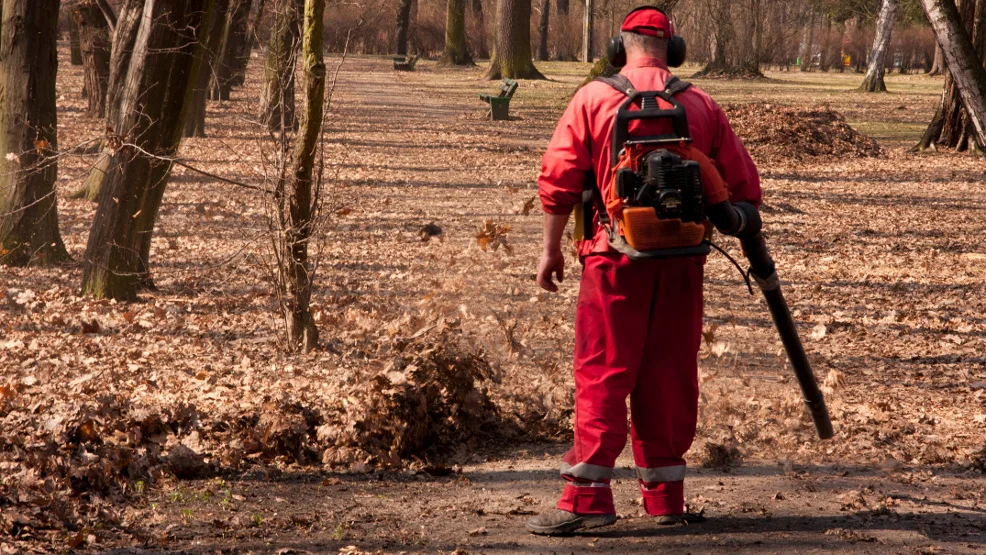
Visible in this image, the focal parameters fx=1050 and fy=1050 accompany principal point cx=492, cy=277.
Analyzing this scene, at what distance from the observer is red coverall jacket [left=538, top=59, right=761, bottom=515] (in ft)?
13.8

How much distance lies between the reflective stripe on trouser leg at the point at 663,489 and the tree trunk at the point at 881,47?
33.7 metres

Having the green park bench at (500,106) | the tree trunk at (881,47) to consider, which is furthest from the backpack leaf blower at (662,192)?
the tree trunk at (881,47)

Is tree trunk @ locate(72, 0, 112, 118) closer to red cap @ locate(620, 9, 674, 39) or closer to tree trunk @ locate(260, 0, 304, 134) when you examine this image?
tree trunk @ locate(260, 0, 304, 134)

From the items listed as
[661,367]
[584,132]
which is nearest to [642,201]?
[584,132]

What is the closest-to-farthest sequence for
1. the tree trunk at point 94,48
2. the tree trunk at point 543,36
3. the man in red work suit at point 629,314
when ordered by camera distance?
the man in red work suit at point 629,314, the tree trunk at point 94,48, the tree trunk at point 543,36

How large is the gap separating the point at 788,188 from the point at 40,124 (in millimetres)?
9867

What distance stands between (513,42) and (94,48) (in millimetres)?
19251

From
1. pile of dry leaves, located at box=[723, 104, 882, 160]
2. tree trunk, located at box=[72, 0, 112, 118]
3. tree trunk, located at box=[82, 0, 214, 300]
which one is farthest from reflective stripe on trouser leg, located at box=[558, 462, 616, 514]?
tree trunk, located at box=[72, 0, 112, 118]

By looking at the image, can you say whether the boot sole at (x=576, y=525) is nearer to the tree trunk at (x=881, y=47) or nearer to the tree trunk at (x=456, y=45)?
the tree trunk at (x=881, y=47)

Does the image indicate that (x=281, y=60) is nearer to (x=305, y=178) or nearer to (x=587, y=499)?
(x=305, y=178)

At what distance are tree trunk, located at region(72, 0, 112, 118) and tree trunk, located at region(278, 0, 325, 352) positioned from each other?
1287cm

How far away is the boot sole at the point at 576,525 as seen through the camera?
14.3 ft

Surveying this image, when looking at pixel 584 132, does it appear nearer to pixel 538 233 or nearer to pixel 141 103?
pixel 141 103

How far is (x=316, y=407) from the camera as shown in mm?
5797
